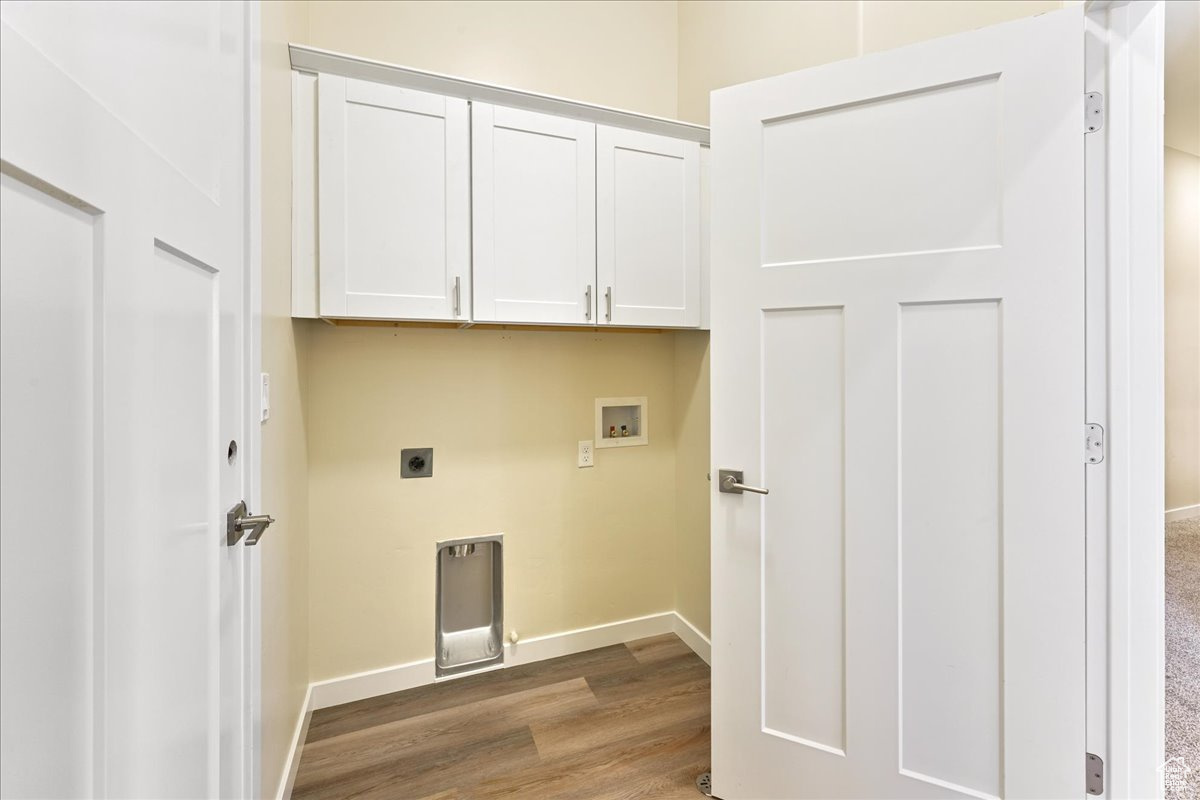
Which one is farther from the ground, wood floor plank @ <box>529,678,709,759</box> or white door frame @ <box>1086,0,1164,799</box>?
white door frame @ <box>1086,0,1164,799</box>

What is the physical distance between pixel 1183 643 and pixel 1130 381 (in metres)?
0.60

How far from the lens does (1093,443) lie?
1.06 metres

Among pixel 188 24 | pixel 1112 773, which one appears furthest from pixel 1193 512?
pixel 188 24

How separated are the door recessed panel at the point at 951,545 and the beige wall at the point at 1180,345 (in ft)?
1.06

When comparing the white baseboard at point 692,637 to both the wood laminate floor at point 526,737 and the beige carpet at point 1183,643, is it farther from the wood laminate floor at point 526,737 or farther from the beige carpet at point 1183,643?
the beige carpet at point 1183,643

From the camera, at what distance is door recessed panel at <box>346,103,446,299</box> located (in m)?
1.61

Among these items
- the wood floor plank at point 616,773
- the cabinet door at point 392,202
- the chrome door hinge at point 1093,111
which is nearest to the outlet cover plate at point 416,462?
the cabinet door at point 392,202

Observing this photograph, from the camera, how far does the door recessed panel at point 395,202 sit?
1609 mm

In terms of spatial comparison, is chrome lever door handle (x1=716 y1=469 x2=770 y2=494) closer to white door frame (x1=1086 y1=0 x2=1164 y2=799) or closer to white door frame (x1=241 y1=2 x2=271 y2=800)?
white door frame (x1=1086 y1=0 x2=1164 y2=799)

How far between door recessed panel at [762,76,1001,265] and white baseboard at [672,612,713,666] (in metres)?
1.73

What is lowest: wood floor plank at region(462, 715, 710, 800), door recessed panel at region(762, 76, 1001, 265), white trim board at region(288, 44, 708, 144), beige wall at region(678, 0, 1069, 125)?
wood floor plank at region(462, 715, 710, 800)

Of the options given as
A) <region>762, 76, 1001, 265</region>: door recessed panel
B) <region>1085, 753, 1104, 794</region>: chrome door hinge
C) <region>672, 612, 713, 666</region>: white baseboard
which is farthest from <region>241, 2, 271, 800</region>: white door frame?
<region>1085, 753, 1104, 794</region>: chrome door hinge

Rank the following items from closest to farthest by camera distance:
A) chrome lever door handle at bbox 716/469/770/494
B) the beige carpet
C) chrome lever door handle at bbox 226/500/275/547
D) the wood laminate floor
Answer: chrome lever door handle at bbox 226/500/275/547, the beige carpet, chrome lever door handle at bbox 716/469/770/494, the wood laminate floor

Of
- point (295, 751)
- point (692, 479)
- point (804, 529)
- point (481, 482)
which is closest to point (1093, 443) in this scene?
point (804, 529)
